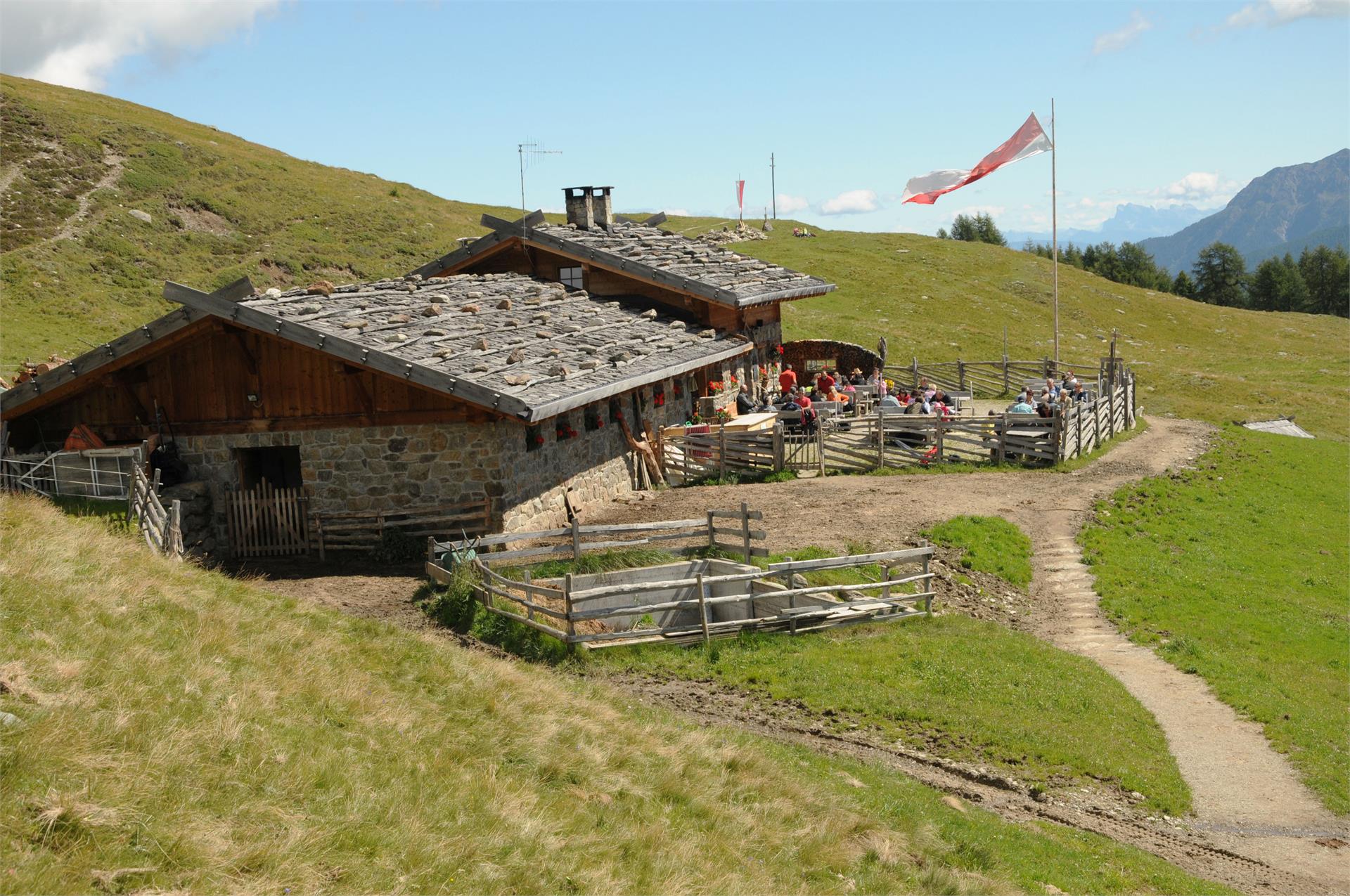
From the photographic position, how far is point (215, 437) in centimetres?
2056

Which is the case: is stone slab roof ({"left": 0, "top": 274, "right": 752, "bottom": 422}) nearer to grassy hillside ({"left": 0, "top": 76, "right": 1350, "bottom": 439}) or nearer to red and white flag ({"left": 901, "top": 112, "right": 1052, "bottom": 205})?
red and white flag ({"left": 901, "top": 112, "right": 1052, "bottom": 205})

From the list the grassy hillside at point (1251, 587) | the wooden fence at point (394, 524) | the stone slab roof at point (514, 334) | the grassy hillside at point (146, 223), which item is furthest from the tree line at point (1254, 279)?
the wooden fence at point (394, 524)

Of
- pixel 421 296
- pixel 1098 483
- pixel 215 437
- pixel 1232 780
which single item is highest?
pixel 421 296

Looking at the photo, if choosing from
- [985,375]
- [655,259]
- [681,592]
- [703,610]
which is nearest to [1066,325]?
[985,375]

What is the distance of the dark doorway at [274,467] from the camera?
21.4 m

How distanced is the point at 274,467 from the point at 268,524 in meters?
1.95

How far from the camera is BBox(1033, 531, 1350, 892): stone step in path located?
11.5 meters

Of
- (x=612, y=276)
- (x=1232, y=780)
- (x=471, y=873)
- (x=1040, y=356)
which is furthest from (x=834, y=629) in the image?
(x=1040, y=356)

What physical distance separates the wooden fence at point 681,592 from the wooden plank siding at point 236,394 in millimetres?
2967

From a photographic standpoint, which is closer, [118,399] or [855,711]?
[855,711]

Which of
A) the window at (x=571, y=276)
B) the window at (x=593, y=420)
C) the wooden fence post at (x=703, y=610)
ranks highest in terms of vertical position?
the window at (x=571, y=276)

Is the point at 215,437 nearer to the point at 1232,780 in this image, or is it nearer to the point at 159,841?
the point at 159,841

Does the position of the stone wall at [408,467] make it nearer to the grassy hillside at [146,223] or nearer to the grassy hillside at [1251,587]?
the grassy hillside at [1251,587]

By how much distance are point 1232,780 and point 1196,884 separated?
111 inches
